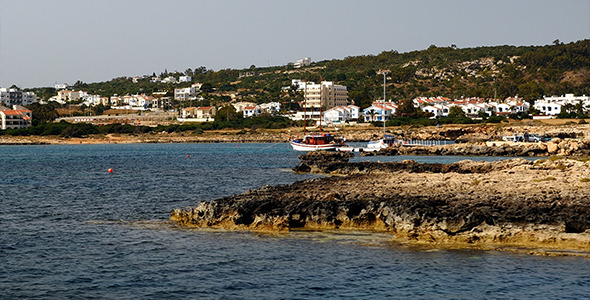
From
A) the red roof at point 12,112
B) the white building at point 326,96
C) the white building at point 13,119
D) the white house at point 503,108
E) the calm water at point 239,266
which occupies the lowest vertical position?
the calm water at point 239,266

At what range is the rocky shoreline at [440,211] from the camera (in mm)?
19609

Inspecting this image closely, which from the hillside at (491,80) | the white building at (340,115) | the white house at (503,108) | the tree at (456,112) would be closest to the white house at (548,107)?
the white house at (503,108)

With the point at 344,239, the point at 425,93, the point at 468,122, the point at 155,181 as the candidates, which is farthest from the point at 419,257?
the point at 425,93

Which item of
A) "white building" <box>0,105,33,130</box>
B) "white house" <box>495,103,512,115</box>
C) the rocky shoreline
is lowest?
the rocky shoreline

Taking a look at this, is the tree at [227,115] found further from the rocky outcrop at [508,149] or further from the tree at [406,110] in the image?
the rocky outcrop at [508,149]

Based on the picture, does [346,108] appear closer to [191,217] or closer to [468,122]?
[468,122]

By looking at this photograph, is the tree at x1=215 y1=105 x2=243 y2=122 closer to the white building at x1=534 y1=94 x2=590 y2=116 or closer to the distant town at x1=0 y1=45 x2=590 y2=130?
the distant town at x1=0 y1=45 x2=590 y2=130

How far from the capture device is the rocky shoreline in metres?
19.6

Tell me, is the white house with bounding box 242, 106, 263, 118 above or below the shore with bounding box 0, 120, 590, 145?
above

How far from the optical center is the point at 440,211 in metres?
21.3

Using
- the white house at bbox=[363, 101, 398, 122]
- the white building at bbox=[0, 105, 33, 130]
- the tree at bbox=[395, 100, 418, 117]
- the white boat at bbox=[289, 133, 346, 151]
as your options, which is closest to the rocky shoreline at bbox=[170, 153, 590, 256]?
the white boat at bbox=[289, 133, 346, 151]

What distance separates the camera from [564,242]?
19.0 meters

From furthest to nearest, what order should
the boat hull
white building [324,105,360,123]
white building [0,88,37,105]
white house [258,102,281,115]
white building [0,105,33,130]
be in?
1. white building [0,88,37,105]
2. white house [258,102,281,115]
3. white building [324,105,360,123]
4. white building [0,105,33,130]
5. the boat hull

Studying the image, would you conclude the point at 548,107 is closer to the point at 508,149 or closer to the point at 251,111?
the point at 251,111
